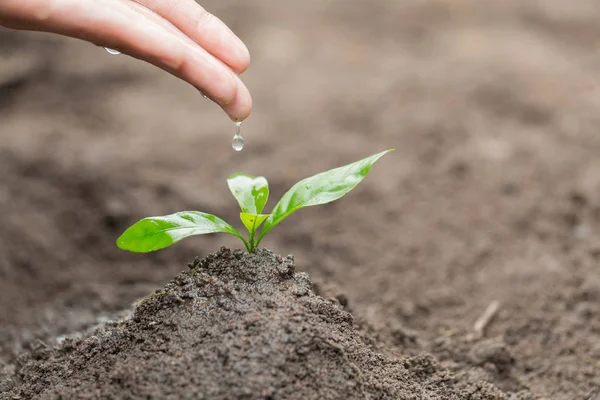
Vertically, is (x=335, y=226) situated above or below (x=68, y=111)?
below

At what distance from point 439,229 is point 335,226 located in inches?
21.7

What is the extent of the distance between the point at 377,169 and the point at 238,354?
250cm

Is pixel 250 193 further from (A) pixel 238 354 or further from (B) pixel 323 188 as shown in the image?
(A) pixel 238 354

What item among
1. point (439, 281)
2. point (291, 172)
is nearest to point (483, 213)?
point (439, 281)

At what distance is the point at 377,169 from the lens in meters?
3.83

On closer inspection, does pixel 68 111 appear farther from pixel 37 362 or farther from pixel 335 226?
pixel 37 362

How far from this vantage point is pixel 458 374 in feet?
6.33

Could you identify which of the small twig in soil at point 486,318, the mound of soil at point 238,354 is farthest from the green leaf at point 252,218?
the small twig in soil at point 486,318

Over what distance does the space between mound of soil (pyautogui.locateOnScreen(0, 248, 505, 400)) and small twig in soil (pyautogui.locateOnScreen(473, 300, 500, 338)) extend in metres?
0.56

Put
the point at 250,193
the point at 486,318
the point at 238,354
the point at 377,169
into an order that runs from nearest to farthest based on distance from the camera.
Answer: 1. the point at 238,354
2. the point at 250,193
3. the point at 486,318
4. the point at 377,169

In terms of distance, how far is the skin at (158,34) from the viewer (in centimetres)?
159

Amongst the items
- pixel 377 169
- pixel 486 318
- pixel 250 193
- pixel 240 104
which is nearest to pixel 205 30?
pixel 240 104

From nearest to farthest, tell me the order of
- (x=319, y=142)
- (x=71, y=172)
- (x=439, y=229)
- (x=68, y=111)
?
(x=439, y=229) → (x=71, y=172) → (x=319, y=142) → (x=68, y=111)

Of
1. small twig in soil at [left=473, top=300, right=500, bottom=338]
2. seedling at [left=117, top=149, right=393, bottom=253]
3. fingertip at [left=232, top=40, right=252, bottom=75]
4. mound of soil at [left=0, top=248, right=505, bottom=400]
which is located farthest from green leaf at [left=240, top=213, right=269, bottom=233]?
small twig in soil at [left=473, top=300, right=500, bottom=338]
